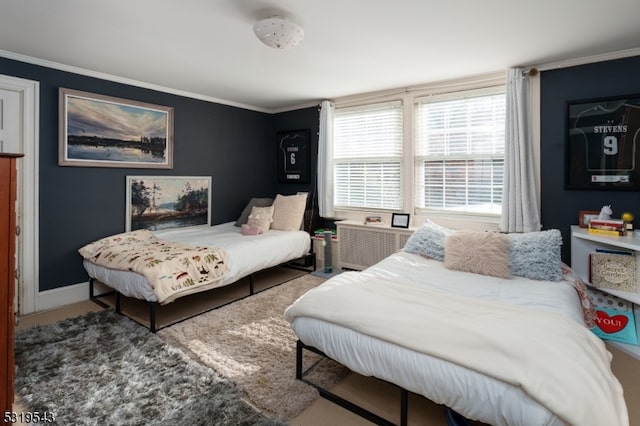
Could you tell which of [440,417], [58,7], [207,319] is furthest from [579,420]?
[58,7]

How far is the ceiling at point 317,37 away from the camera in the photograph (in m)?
2.11

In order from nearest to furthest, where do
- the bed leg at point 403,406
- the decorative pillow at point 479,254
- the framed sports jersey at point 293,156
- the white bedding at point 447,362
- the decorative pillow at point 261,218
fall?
the white bedding at point 447,362 < the bed leg at point 403,406 < the decorative pillow at point 479,254 < the decorative pillow at point 261,218 < the framed sports jersey at point 293,156

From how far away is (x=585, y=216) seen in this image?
2.93 m

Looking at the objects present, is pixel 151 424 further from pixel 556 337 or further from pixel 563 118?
pixel 563 118

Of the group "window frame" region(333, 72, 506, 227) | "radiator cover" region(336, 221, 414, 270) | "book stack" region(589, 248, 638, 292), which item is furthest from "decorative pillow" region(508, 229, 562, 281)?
"radiator cover" region(336, 221, 414, 270)

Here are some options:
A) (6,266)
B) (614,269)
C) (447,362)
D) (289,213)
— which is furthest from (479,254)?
(6,266)

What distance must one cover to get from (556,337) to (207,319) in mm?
2572

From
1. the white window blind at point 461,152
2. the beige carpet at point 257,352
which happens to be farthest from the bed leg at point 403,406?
the white window blind at point 461,152

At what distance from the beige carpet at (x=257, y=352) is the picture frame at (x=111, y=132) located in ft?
6.61

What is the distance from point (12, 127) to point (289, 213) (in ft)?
9.34

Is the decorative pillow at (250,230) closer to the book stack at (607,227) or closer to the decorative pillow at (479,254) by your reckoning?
the decorative pillow at (479,254)

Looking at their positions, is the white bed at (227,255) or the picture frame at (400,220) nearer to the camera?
the white bed at (227,255)

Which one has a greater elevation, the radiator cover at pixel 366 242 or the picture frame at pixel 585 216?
the picture frame at pixel 585 216

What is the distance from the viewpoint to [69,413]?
174 cm
